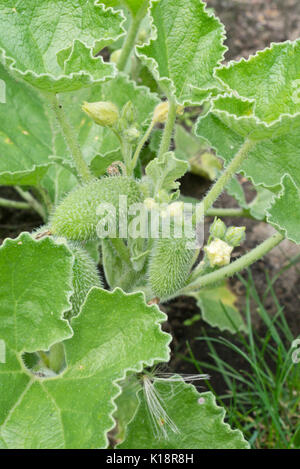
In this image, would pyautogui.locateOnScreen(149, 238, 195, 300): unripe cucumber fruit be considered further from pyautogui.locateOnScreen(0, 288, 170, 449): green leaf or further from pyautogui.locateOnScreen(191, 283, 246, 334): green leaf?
pyautogui.locateOnScreen(191, 283, 246, 334): green leaf

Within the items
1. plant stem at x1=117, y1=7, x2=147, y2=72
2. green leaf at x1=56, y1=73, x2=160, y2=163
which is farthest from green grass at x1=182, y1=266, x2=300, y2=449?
plant stem at x1=117, y1=7, x2=147, y2=72

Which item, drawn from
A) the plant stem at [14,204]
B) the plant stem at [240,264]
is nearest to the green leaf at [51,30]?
the plant stem at [240,264]

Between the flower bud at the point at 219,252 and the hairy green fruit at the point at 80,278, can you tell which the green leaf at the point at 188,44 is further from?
the hairy green fruit at the point at 80,278

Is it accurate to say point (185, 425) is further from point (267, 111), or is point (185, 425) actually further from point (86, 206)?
point (267, 111)

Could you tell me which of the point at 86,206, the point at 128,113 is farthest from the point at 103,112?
the point at 86,206

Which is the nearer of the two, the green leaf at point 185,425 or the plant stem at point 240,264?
the green leaf at point 185,425
